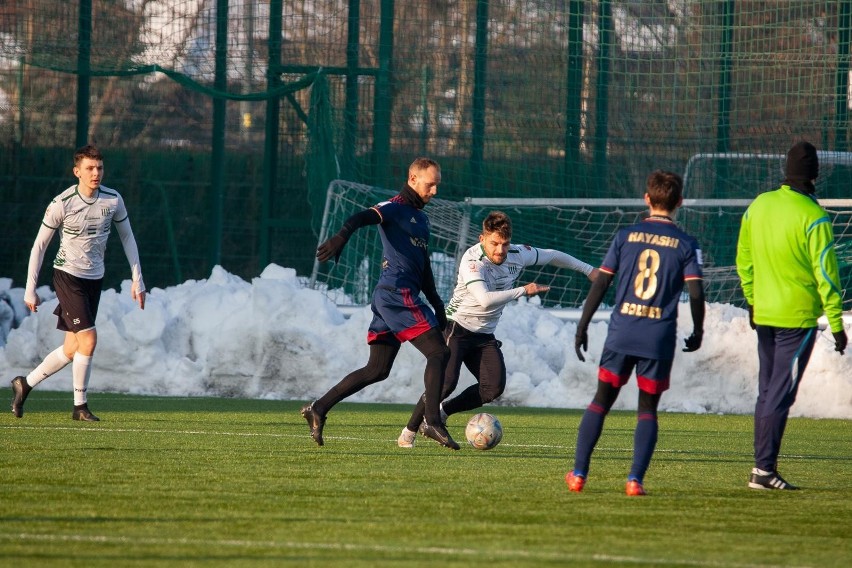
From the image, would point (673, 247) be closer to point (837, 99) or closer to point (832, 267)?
point (832, 267)

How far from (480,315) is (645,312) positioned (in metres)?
2.41

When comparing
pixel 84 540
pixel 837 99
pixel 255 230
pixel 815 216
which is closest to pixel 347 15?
pixel 255 230

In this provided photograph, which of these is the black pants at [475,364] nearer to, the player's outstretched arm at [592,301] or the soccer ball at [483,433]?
the soccer ball at [483,433]

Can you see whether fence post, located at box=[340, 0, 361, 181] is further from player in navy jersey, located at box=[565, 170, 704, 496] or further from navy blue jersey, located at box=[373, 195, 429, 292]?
player in navy jersey, located at box=[565, 170, 704, 496]

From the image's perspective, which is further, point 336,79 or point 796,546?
point 336,79

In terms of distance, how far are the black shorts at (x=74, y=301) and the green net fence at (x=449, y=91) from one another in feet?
18.7

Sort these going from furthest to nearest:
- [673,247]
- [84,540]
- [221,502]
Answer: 1. [673,247]
2. [221,502]
3. [84,540]

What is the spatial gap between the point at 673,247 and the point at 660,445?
131 inches

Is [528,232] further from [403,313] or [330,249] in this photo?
[330,249]

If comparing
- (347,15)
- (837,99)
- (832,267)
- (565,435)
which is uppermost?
(347,15)

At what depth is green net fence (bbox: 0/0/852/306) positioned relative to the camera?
52.3 ft

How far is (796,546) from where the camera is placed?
559 cm

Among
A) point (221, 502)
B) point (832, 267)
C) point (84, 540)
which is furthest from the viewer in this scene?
point (832, 267)

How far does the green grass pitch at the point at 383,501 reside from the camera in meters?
5.24
